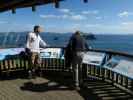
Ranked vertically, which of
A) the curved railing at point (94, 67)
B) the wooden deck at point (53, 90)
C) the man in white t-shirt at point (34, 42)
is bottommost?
the wooden deck at point (53, 90)

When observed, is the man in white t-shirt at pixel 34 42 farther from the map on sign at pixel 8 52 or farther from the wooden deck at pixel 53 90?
the map on sign at pixel 8 52

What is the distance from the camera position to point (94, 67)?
13.4m

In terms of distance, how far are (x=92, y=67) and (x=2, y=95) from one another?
4154 millimetres

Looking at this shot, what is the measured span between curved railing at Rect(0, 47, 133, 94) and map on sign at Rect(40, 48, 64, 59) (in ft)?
0.49

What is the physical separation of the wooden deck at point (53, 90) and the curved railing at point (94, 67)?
275 mm

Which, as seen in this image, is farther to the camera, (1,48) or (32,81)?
(1,48)

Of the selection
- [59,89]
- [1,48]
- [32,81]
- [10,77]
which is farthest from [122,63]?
[1,48]

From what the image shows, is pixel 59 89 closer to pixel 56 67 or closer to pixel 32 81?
pixel 32 81

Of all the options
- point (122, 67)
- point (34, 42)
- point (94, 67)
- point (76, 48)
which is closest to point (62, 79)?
point (94, 67)

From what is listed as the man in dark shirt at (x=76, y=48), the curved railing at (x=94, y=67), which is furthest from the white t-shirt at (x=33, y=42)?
the man in dark shirt at (x=76, y=48)

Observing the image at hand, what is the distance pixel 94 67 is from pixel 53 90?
257cm

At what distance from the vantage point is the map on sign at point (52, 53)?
14.9 meters

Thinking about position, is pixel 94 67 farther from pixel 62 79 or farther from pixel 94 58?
pixel 62 79

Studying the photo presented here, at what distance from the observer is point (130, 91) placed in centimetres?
1080
